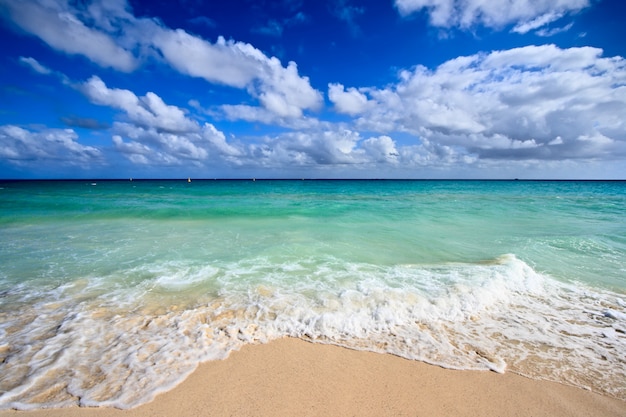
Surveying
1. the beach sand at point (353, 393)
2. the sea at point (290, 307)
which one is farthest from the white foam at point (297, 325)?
the beach sand at point (353, 393)

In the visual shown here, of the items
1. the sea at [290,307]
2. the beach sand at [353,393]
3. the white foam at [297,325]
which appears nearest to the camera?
the beach sand at [353,393]

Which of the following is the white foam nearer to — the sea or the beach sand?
the sea

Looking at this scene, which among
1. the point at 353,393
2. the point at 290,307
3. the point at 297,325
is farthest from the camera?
the point at 290,307

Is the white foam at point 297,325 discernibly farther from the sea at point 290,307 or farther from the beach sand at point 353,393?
the beach sand at point 353,393

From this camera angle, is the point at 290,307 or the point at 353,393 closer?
the point at 353,393

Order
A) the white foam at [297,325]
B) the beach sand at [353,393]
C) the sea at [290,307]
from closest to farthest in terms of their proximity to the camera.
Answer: the beach sand at [353,393]
the white foam at [297,325]
the sea at [290,307]

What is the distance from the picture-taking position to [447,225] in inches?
581

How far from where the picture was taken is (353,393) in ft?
10.8

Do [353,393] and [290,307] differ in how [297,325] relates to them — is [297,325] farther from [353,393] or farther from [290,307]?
[353,393]

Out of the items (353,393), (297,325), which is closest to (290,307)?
(297,325)

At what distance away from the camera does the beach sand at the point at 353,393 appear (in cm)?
305

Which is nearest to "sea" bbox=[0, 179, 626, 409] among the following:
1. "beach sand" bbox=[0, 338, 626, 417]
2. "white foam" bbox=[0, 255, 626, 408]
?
"white foam" bbox=[0, 255, 626, 408]

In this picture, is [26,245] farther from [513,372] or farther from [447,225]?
[447,225]

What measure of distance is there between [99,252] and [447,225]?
603 inches
